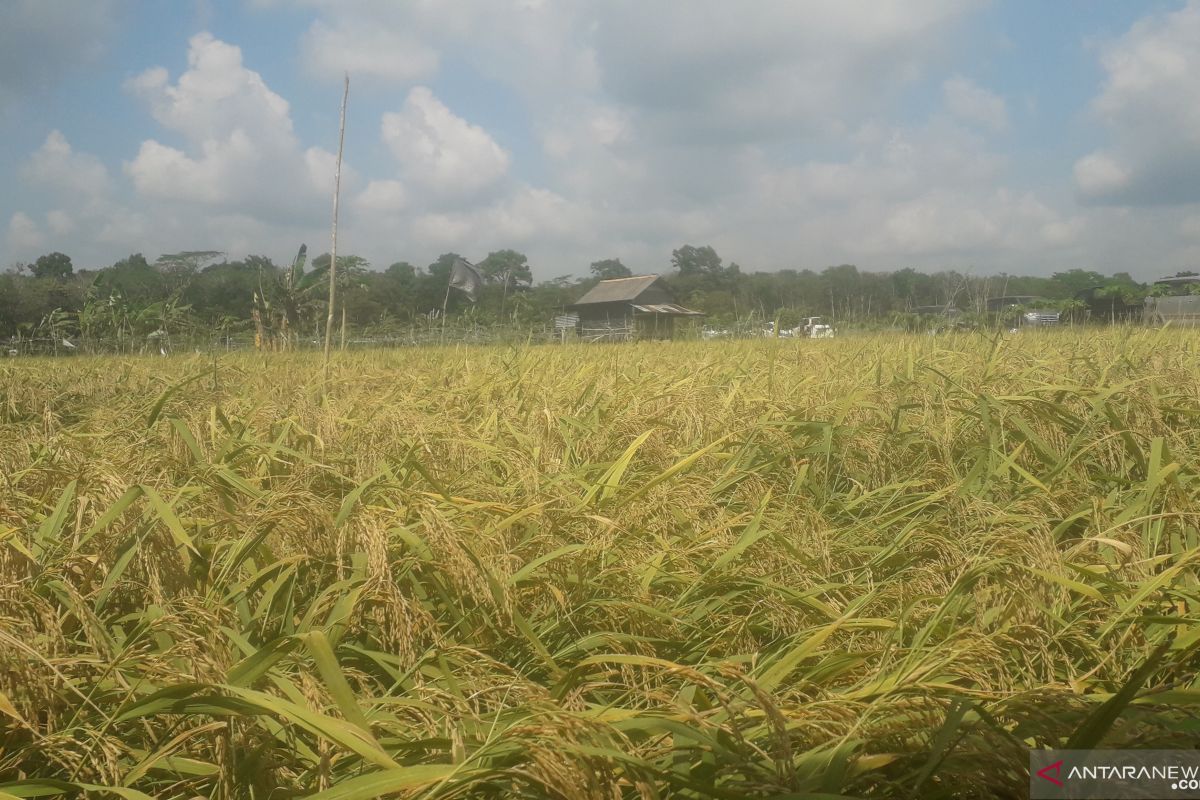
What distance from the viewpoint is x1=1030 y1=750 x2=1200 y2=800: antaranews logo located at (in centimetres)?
104

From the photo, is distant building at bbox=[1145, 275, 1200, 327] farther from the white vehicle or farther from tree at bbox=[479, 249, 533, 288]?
tree at bbox=[479, 249, 533, 288]

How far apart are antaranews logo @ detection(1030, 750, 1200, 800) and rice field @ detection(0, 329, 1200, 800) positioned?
0.02 m

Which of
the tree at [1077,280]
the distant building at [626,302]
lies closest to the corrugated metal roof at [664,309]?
the distant building at [626,302]

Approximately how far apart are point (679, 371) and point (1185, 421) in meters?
2.81

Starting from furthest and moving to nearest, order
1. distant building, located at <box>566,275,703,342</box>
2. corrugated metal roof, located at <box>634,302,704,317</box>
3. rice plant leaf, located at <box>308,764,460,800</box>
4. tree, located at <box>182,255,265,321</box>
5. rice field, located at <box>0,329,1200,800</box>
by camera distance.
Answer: distant building, located at <box>566,275,703,342</box> < corrugated metal roof, located at <box>634,302,704,317</box> < tree, located at <box>182,255,265,321</box> < rice field, located at <box>0,329,1200,800</box> < rice plant leaf, located at <box>308,764,460,800</box>

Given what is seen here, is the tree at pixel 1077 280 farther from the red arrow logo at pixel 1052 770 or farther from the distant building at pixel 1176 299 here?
the red arrow logo at pixel 1052 770

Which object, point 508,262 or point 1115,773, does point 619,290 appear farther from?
point 1115,773

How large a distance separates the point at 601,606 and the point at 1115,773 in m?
0.93

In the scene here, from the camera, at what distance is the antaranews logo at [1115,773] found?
1.04 metres

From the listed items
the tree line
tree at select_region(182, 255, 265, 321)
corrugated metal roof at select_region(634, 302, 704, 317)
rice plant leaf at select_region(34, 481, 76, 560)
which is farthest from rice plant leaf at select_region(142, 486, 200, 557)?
corrugated metal roof at select_region(634, 302, 704, 317)

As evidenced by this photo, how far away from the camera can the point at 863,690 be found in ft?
4.02

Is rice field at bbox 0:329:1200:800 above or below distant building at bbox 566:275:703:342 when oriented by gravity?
below

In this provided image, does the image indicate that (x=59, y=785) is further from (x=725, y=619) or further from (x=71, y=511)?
(x=725, y=619)

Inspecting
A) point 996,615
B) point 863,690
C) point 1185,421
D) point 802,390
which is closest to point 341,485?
point 863,690
